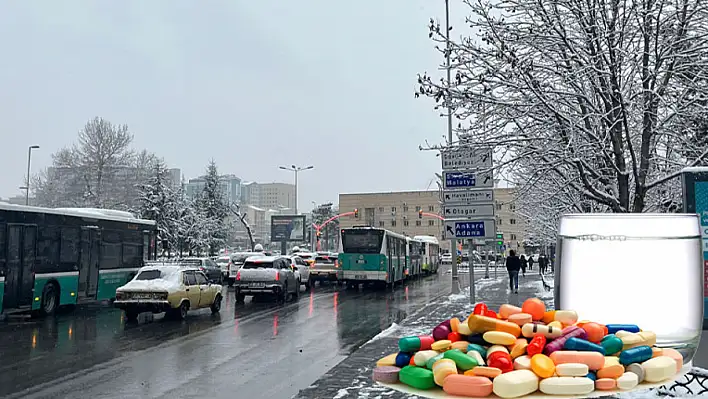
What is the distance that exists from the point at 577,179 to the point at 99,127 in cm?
4829

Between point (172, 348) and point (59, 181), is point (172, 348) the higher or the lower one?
the lower one

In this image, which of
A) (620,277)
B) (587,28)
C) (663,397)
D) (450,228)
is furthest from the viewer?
(450,228)

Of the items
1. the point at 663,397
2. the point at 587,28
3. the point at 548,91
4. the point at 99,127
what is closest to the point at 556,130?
the point at 548,91

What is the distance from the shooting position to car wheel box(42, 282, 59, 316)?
A: 18.7m

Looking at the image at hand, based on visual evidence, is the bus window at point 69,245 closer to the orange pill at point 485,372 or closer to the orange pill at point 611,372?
the orange pill at point 485,372

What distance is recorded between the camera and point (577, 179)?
42.8ft

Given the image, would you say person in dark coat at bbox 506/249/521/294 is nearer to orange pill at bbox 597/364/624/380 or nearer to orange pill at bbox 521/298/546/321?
orange pill at bbox 521/298/546/321

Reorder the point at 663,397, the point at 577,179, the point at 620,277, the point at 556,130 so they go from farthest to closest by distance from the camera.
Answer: the point at 577,179 < the point at 556,130 < the point at 663,397 < the point at 620,277

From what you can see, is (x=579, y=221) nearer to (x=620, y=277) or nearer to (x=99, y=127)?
(x=620, y=277)

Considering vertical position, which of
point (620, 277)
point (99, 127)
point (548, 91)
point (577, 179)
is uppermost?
point (99, 127)

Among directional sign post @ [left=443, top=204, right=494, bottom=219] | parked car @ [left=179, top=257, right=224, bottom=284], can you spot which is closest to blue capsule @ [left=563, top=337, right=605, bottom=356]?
directional sign post @ [left=443, top=204, right=494, bottom=219]

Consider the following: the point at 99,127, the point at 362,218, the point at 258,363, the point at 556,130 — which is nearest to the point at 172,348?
the point at 258,363

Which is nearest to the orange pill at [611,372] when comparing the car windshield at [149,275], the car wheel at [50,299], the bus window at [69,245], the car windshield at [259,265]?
the car windshield at [149,275]

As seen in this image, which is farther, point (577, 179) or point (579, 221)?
point (577, 179)
